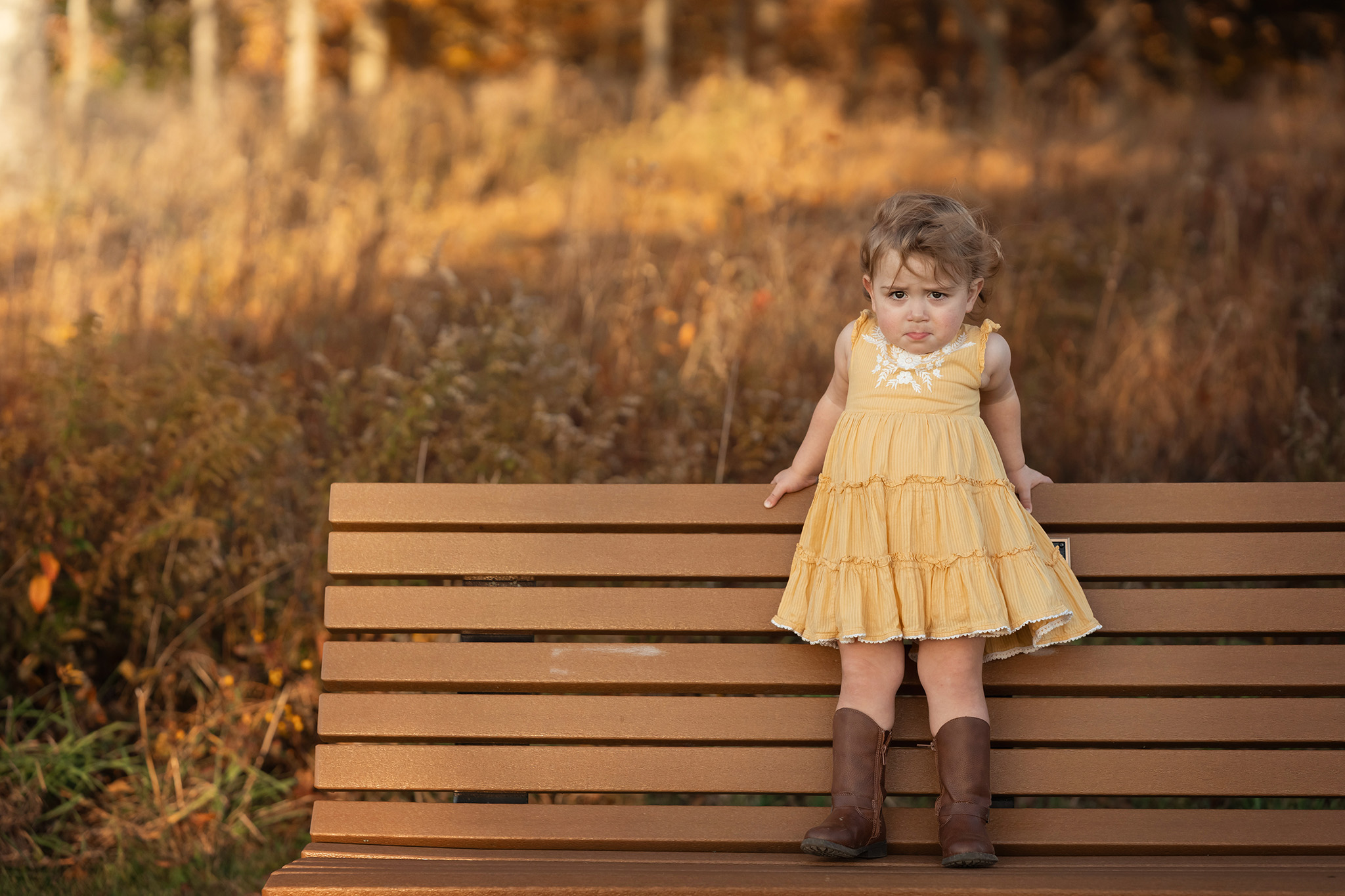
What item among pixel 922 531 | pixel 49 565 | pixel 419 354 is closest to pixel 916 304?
pixel 922 531

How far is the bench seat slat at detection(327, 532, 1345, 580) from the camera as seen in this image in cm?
246

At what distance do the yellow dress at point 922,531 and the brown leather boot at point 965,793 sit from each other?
0.20 meters

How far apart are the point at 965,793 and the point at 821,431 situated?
772mm

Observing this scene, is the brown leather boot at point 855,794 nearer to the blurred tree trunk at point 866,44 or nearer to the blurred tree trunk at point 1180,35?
the blurred tree trunk at point 1180,35

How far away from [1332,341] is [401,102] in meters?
6.41

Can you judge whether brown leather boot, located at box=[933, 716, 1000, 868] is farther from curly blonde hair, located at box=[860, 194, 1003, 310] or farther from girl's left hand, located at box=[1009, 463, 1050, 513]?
curly blonde hair, located at box=[860, 194, 1003, 310]

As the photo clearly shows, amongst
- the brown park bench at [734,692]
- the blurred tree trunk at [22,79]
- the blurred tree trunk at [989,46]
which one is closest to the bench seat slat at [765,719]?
the brown park bench at [734,692]

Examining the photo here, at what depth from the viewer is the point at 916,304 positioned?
2299mm

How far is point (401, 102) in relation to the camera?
28.0 ft

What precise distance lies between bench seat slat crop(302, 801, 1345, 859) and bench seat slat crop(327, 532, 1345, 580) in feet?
1.58

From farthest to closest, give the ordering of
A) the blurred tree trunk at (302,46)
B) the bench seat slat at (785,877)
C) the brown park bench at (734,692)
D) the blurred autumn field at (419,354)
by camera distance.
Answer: the blurred tree trunk at (302,46) < the blurred autumn field at (419,354) < the brown park bench at (734,692) < the bench seat slat at (785,877)

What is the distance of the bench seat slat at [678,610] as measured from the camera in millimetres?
2424

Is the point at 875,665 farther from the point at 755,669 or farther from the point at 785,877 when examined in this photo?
the point at 785,877

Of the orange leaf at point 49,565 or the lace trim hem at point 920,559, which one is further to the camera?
the orange leaf at point 49,565
